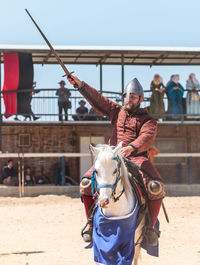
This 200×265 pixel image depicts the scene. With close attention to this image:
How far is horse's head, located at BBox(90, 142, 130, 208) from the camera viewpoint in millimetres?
4414

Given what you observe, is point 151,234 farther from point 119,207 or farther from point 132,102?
point 132,102

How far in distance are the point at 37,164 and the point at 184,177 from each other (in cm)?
590

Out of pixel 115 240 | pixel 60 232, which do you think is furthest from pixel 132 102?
pixel 60 232

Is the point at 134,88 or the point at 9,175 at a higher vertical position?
the point at 134,88

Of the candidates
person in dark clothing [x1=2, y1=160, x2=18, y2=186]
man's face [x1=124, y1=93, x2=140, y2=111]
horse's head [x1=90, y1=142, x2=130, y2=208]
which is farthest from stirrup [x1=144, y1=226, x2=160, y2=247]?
person in dark clothing [x1=2, y1=160, x2=18, y2=186]

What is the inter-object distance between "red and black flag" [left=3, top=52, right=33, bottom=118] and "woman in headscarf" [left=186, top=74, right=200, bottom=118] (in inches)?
231

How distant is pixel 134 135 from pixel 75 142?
1327 centimetres

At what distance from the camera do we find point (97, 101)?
19.4ft

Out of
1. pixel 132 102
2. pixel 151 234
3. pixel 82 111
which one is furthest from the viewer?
pixel 82 111

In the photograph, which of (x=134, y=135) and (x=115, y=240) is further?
(x=134, y=135)

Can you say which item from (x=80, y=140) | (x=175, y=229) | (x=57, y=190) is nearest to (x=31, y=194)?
(x=57, y=190)

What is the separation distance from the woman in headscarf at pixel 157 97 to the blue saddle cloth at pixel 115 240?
1291 centimetres

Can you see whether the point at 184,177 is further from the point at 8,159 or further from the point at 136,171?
the point at 136,171

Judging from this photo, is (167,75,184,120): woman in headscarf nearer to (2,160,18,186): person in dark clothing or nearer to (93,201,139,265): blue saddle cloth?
(2,160,18,186): person in dark clothing
